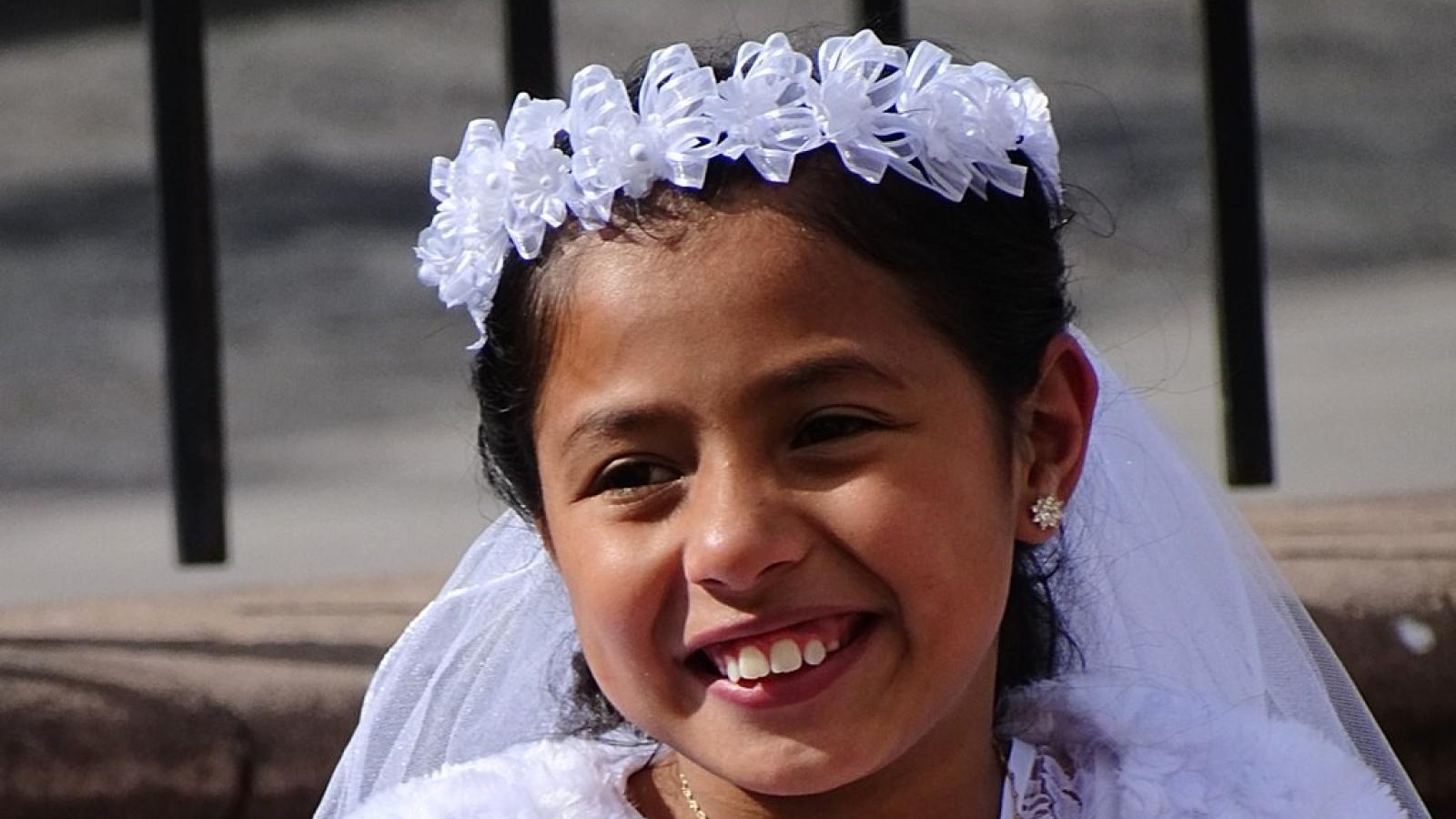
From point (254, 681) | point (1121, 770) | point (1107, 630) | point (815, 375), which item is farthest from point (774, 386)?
point (254, 681)

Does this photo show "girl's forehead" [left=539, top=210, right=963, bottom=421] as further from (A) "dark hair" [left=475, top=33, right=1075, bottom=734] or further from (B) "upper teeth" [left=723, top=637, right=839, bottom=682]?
(B) "upper teeth" [left=723, top=637, right=839, bottom=682]

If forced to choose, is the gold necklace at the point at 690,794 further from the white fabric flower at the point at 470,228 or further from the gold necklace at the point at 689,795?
the white fabric flower at the point at 470,228

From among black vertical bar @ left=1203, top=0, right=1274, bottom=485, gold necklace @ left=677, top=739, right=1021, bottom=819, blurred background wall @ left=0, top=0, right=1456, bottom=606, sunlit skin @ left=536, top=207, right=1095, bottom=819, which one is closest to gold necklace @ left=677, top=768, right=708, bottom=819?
gold necklace @ left=677, top=739, right=1021, bottom=819

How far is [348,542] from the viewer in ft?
15.7

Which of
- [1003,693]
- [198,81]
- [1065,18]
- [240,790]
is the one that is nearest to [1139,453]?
[1003,693]

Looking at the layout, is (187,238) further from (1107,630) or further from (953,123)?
(953,123)

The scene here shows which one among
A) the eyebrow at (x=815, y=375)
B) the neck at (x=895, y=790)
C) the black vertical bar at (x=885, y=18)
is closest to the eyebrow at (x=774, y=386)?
the eyebrow at (x=815, y=375)

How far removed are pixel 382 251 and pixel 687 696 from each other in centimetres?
462

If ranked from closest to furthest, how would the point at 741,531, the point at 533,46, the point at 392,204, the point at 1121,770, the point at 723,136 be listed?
1. the point at 741,531
2. the point at 723,136
3. the point at 1121,770
4. the point at 533,46
5. the point at 392,204

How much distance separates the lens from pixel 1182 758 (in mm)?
1929

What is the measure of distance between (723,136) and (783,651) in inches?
14.3

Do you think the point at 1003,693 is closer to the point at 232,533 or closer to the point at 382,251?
the point at 232,533

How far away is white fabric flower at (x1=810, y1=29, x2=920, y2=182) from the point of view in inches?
66.8

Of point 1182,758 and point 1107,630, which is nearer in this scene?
point 1182,758
